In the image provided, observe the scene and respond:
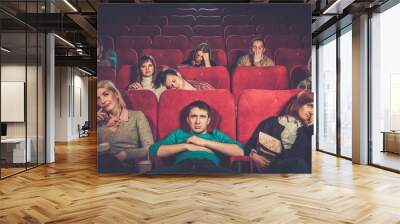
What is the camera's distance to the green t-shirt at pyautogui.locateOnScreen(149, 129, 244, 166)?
7016mm

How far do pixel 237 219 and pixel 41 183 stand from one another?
12.3 ft

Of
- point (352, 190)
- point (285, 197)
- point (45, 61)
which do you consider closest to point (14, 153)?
point (45, 61)

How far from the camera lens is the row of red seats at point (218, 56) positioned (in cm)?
701

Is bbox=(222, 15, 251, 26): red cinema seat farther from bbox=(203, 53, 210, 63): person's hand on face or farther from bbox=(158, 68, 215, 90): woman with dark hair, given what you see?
bbox=(158, 68, 215, 90): woman with dark hair

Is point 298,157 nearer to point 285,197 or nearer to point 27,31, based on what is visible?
point 285,197

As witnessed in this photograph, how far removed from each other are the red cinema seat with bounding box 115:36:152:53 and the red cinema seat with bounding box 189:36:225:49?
80 centimetres

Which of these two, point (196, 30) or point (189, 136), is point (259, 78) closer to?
point (196, 30)

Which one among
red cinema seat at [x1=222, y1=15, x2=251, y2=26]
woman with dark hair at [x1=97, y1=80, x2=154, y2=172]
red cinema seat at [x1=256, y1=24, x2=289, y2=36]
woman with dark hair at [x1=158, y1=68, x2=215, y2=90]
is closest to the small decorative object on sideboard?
red cinema seat at [x1=256, y1=24, x2=289, y2=36]

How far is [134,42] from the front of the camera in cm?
705

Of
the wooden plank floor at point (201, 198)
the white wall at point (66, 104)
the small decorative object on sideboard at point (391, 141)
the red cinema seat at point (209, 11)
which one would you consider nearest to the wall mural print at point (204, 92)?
the red cinema seat at point (209, 11)

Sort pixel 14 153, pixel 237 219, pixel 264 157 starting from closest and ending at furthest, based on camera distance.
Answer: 1. pixel 237 219
2. pixel 264 157
3. pixel 14 153

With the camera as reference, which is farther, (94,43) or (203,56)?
(94,43)

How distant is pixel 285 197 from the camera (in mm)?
5254

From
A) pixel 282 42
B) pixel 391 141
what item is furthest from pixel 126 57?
pixel 391 141
